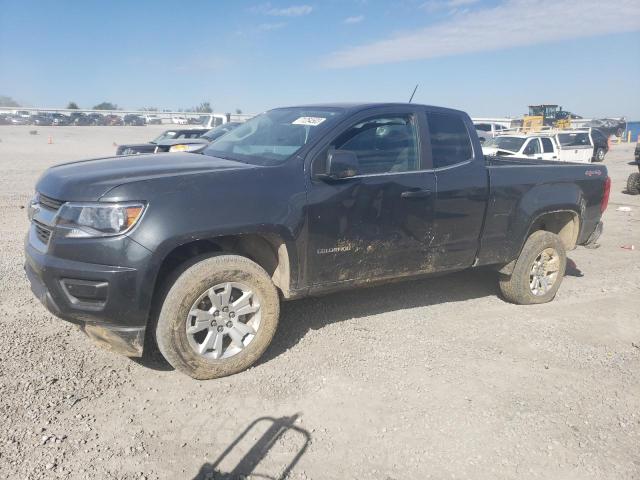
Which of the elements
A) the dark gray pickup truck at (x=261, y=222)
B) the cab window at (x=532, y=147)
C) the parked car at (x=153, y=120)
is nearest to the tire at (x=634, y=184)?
the cab window at (x=532, y=147)

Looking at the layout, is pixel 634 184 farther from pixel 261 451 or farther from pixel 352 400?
pixel 261 451

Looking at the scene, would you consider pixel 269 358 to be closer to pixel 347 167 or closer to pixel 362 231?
pixel 362 231

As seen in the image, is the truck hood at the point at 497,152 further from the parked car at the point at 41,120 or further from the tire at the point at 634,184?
the parked car at the point at 41,120

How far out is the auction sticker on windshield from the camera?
4.04 meters

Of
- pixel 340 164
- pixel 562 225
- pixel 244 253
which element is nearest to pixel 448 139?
pixel 340 164

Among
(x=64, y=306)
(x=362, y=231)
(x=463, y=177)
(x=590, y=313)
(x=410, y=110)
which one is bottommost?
(x=590, y=313)

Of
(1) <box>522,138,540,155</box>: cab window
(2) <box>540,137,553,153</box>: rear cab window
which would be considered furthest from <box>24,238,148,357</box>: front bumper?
(2) <box>540,137,553,153</box>: rear cab window

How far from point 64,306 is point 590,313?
15.4 ft

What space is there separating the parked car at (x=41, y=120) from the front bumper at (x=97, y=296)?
50471 millimetres

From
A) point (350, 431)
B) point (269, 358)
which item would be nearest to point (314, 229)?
point (269, 358)

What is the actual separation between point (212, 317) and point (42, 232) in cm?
125

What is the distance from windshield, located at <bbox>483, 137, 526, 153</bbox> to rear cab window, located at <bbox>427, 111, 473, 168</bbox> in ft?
39.3

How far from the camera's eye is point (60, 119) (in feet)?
161

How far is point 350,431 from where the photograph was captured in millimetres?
3018
